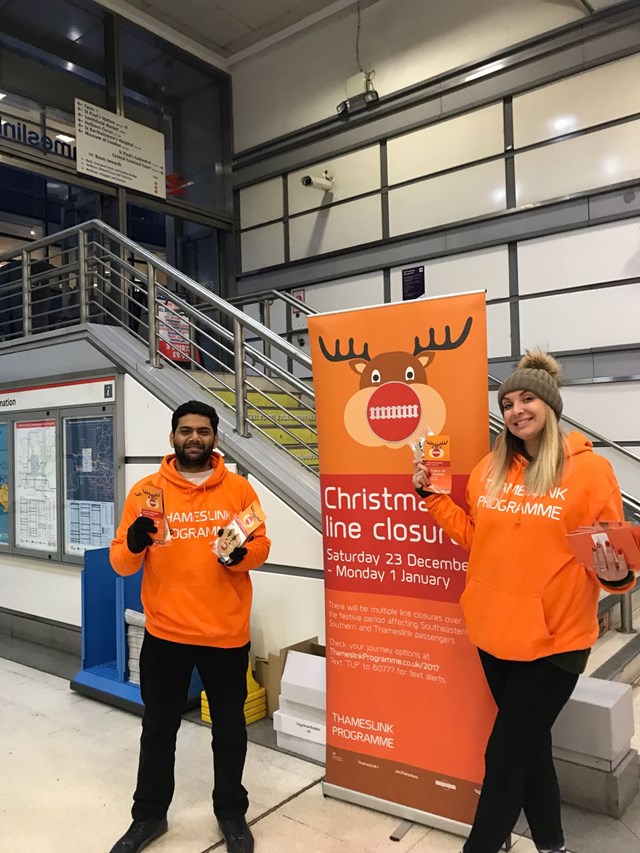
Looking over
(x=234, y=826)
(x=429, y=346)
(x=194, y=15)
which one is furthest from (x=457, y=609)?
(x=194, y=15)

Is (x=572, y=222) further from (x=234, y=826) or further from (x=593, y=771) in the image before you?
(x=234, y=826)

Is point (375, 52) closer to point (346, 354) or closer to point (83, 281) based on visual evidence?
point (83, 281)

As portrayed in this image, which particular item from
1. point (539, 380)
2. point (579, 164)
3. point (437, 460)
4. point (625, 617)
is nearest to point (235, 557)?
point (437, 460)

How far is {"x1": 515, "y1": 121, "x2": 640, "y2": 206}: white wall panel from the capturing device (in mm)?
6016

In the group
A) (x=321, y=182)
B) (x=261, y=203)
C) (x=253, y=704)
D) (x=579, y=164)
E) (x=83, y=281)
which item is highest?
(x=261, y=203)

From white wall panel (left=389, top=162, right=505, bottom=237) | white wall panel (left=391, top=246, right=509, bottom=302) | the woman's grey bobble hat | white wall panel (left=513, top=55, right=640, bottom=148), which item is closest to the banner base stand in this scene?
the woman's grey bobble hat

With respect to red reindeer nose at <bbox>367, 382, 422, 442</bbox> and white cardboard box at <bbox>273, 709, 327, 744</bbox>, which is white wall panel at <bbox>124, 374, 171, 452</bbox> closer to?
white cardboard box at <bbox>273, 709, 327, 744</bbox>

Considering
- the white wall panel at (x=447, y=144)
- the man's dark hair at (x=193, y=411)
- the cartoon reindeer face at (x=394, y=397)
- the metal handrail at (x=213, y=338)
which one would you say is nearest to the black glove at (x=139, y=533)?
the man's dark hair at (x=193, y=411)

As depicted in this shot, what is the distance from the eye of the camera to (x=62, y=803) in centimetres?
271

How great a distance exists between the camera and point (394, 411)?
250 cm

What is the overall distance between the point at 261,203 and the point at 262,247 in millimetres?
610

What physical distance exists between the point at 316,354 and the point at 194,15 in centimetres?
759

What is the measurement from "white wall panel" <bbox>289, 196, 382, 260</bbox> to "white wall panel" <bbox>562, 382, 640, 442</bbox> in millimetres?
3016

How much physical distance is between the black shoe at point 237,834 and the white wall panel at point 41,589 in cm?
269
